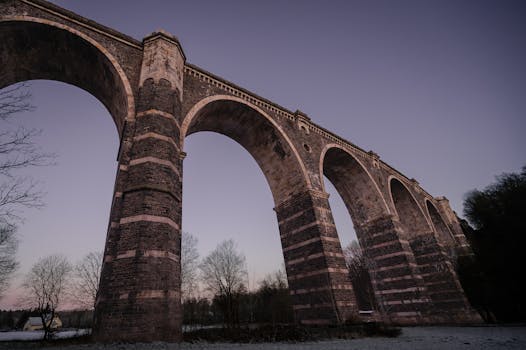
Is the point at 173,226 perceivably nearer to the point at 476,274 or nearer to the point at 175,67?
the point at 175,67

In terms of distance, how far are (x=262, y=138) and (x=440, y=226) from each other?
22423 millimetres

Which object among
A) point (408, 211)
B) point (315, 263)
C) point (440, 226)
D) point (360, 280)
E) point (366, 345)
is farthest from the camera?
point (360, 280)

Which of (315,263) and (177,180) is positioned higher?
(177,180)

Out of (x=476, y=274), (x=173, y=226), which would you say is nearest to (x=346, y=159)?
(x=476, y=274)

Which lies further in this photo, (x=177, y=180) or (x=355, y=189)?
(x=355, y=189)

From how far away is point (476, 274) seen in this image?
1727 centimetres

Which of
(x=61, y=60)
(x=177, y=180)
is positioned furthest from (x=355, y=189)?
(x=61, y=60)

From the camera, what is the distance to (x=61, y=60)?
9.31 metres

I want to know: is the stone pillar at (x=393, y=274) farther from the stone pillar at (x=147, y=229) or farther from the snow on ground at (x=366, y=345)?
the stone pillar at (x=147, y=229)

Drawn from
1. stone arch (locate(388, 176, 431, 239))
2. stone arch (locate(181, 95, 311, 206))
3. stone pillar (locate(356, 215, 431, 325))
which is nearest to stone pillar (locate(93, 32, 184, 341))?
stone arch (locate(181, 95, 311, 206))

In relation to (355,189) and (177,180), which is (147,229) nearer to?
(177,180)

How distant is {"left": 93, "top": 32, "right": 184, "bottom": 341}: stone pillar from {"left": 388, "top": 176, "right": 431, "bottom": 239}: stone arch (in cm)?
1813

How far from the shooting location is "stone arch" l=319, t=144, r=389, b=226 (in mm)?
17125

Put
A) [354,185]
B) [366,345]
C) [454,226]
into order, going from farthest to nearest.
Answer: [454,226] → [354,185] → [366,345]
